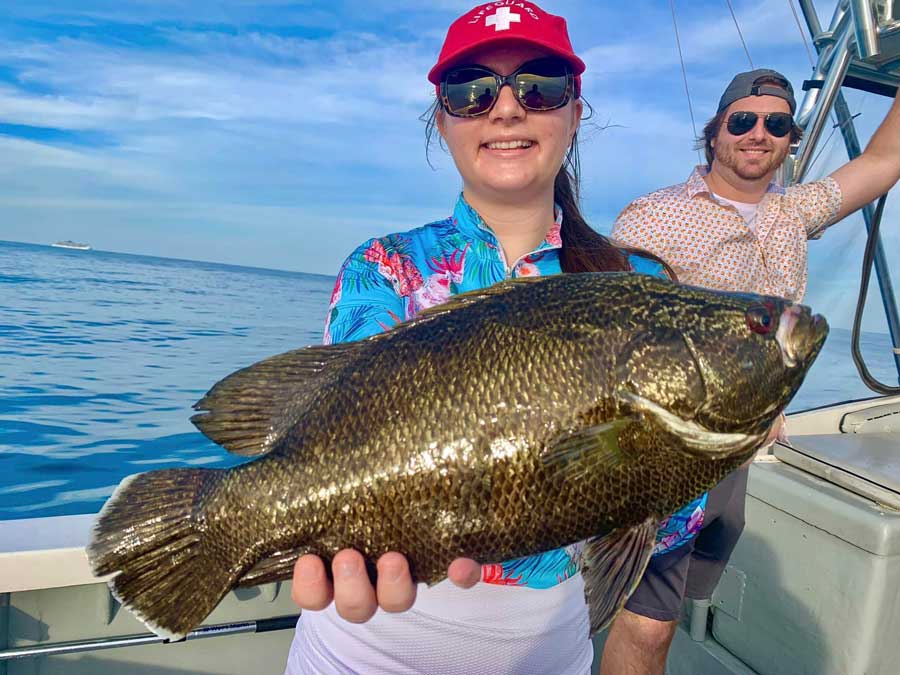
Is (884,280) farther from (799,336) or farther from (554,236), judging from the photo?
(799,336)

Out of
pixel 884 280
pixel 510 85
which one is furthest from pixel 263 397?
pixel 884 280

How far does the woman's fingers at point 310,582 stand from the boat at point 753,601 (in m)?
1.72

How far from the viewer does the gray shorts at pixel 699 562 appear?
260 centimetres

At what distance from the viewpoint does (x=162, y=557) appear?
141 centimetres

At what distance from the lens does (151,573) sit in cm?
140

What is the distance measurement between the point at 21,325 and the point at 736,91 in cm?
1845

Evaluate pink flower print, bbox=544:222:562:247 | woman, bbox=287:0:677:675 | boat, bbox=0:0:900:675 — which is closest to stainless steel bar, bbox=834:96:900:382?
boat, bbox=0:0:900:675

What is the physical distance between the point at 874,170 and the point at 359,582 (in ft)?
12.3

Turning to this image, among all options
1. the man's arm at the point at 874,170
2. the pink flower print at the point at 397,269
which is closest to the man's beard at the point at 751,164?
the man's arm at the point at 874,170

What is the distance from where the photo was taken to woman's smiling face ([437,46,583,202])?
1.91 meters

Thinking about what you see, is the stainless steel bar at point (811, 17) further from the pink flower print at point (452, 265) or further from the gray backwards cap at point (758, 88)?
the pink flower print at point (452, 265)

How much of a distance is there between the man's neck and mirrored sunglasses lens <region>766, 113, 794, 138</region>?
0.22 metres

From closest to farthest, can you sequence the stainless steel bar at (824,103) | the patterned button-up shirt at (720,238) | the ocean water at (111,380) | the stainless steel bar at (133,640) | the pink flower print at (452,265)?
the pink flower print at (452,265)
the stainless steel bar at (133,640)
the patterned button-up shirt at (720,238)
the stainless steel bar at (824,103)
the ocean water at (111,380)

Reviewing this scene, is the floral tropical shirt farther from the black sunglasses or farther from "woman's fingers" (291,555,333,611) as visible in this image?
the black sunglasses
